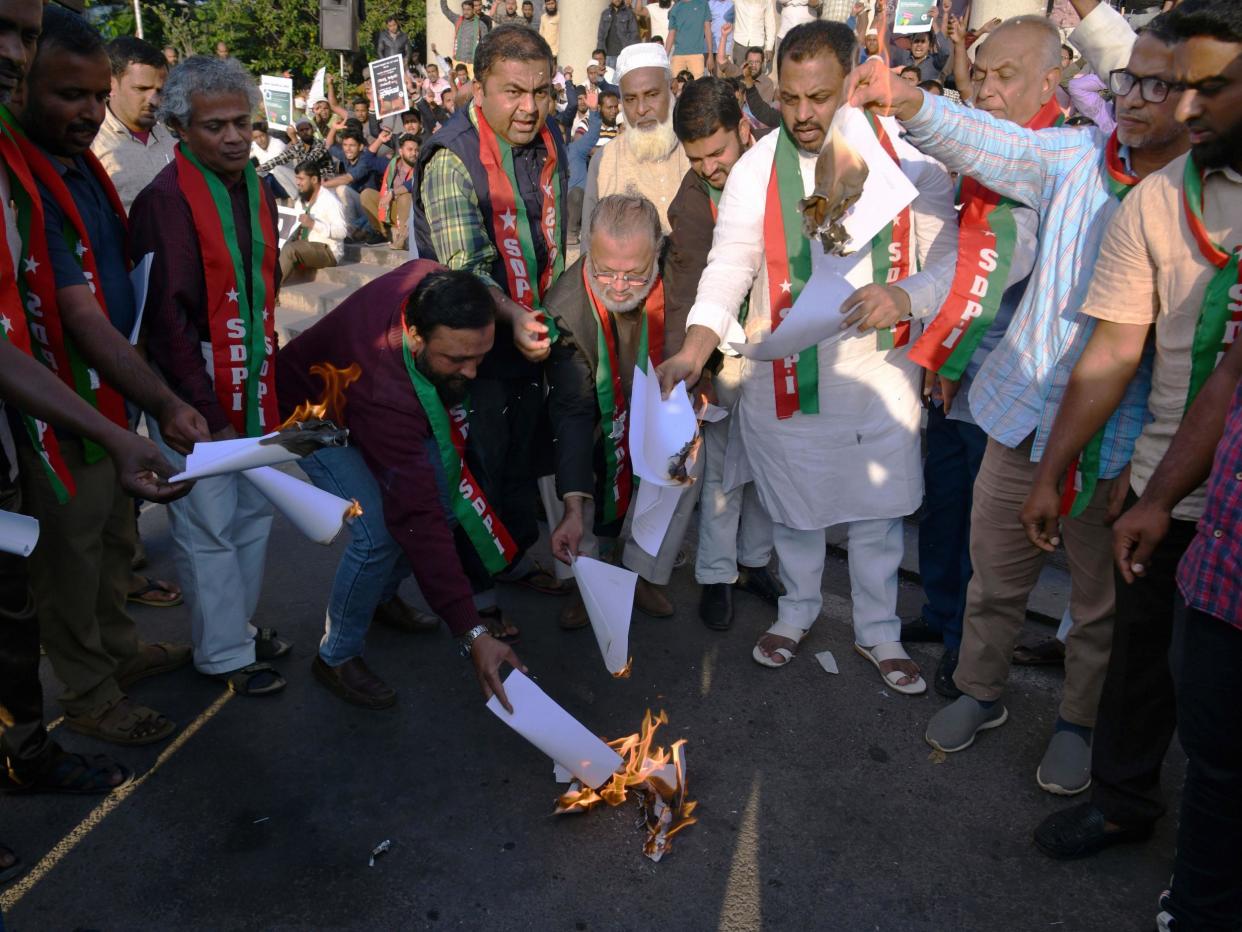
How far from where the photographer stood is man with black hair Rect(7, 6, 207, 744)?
Result: 2496mm

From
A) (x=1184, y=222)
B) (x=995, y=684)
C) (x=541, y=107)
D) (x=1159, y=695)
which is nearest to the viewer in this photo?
(x=1184, y=222)

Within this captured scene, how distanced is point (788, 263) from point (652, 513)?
97 cm

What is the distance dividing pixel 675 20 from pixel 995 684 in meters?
8.70

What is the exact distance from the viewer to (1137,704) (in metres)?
2.30

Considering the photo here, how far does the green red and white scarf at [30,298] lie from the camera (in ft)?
7.38

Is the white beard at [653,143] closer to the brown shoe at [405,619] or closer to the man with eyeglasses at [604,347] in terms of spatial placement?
the man with eyeglasses at [604,347]

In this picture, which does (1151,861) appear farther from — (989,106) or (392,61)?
(392,61)

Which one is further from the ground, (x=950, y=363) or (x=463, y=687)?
(x=950, y=363)

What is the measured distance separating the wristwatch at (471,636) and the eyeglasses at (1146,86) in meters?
2.00

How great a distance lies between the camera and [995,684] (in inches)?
111

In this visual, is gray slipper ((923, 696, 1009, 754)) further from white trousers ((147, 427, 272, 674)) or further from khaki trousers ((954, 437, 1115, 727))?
white trousers ((147, 427, 272, 674))

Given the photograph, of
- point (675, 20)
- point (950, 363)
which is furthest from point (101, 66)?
point (675, 20)

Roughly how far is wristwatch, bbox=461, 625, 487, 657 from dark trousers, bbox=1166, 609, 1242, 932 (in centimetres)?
158

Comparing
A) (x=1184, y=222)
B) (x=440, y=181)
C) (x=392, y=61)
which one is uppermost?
(x=392, y=61)
